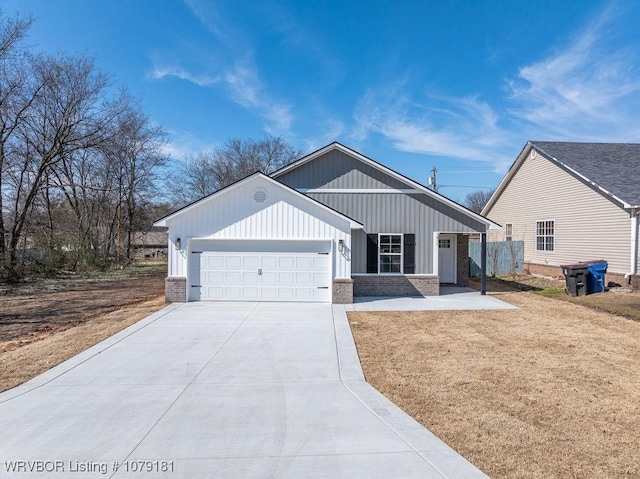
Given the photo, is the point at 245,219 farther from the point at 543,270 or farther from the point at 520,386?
the point at 543,270

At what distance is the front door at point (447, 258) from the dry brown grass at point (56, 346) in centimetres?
1098

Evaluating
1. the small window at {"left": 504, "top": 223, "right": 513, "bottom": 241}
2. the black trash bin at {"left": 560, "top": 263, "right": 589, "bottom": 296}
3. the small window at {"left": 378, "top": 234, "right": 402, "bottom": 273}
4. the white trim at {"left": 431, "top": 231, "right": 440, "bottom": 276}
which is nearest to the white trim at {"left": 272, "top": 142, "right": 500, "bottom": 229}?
the white trim at {"left": 431, "top": 231, "right": 440, "bottom": 276}

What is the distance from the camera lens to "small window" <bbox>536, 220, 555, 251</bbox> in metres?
18.6

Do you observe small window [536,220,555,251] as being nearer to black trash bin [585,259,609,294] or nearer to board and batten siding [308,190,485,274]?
black trash bin [585,259,609,294]

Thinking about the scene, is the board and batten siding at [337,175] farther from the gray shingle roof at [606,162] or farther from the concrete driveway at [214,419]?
the gray shingle roof at [606,162]

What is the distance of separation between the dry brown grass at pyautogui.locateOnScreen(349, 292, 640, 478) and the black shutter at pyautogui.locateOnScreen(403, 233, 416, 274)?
3.98 metres

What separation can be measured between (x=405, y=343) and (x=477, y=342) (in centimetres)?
146

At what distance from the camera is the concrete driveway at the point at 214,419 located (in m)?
3.35

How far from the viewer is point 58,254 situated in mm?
20594

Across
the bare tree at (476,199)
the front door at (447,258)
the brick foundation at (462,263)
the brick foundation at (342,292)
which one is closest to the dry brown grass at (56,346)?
the brick foundation at (342,292)

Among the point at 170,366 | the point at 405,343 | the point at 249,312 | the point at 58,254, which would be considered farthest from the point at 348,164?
the point at 58,254

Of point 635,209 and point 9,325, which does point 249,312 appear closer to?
point 9,325

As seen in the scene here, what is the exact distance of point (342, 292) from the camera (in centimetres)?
1159

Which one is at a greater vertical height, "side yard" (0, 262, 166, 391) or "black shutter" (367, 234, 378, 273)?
"black shutter" (367, 234, 378, 273)
